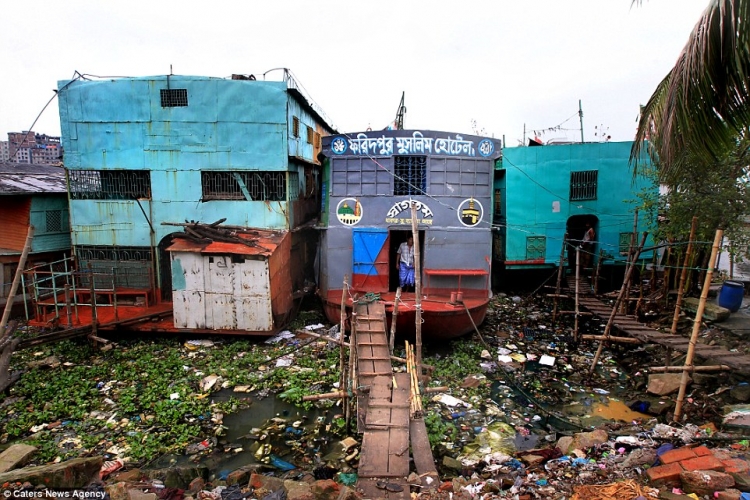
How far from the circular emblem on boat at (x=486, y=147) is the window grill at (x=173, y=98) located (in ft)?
25.8

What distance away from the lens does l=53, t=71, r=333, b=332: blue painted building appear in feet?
38.1

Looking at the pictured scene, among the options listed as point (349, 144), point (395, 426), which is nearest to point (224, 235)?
point (349, 144)

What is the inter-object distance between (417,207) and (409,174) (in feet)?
2.80

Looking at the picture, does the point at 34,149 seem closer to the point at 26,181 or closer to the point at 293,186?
the point at 26,181

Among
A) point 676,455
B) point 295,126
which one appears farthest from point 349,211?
point 676,455

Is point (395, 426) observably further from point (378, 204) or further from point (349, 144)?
point (349, 144)

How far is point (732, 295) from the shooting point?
30.0 ft

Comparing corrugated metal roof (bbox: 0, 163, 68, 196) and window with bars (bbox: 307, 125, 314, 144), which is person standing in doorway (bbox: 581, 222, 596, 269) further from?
corrugated metal roof (bbox: 0, 163, 68, 196)

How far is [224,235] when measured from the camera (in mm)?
10789

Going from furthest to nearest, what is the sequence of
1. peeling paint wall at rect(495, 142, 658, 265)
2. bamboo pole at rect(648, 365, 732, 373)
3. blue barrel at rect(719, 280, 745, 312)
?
1. peeling paint wall at rect(495, 142, 658, 265)
2. blue barrel at rect(719, 280, 745, 312)
3. bamboo pole at rect(648, 365, 732, 373)

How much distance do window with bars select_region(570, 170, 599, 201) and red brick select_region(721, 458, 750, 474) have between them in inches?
459

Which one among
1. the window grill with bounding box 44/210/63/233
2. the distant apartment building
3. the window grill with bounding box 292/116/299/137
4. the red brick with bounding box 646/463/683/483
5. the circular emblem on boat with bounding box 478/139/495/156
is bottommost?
the red brick with bounding box 646/463/683/483

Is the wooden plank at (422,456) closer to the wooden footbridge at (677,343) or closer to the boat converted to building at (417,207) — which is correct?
the wooden footbridge at (677,343)

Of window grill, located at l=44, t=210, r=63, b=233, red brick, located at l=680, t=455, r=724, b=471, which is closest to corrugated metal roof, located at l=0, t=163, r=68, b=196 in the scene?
window grill, located at l=44, t=210, r=63, b=233
